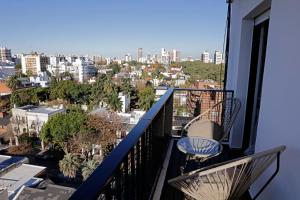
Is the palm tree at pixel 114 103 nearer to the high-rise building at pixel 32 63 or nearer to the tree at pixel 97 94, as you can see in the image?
the tree at pixel 97 94

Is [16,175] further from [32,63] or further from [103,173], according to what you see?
[32,63]

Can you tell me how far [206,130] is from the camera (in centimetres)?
276

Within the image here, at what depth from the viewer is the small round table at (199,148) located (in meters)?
2.05

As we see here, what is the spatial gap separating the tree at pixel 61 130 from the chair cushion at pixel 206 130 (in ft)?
56.4

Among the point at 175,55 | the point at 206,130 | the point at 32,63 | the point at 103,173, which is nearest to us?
the point at 103,173

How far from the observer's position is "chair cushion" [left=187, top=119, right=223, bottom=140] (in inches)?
108

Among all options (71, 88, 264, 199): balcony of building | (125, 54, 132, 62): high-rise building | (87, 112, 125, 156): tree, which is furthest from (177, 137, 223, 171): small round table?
(125, 54, 132, 62): high-rise building

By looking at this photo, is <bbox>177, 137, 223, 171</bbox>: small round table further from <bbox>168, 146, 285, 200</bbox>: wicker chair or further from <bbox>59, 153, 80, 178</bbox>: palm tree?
<bbox>59, 153, 80, 178</bbox>: palm tree

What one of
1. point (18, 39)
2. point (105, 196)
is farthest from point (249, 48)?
point (18, 39)

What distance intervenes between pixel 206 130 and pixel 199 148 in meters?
0.61

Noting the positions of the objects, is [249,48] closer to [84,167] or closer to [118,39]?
[84,167]

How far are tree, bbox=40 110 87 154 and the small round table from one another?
692 inches

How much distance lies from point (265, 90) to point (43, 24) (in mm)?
49076

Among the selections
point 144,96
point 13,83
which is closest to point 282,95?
point 144,96
